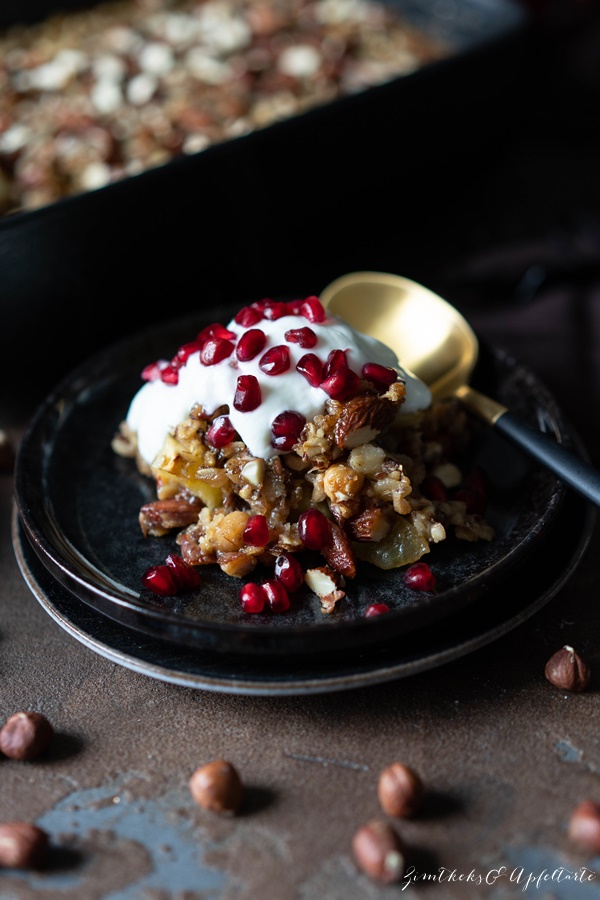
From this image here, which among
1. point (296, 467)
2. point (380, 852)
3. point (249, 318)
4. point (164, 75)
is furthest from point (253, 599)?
point (164, 75)

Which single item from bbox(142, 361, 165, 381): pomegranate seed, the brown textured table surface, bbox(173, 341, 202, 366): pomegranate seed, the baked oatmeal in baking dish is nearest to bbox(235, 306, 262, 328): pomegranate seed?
the baked oatmeal in baking dish

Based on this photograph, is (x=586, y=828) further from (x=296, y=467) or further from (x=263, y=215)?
(x=263, y=215)

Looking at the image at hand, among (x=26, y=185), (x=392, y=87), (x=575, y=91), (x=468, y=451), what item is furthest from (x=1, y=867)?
(x=575, y=91)

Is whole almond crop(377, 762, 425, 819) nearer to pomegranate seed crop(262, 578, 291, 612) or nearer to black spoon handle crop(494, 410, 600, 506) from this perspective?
pomegranate seed crop(262, 578, 291, 612)

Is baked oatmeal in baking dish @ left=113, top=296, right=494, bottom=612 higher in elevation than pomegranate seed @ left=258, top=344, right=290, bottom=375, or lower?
lower

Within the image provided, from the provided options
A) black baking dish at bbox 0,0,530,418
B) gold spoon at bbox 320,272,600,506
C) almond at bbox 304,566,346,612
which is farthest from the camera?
black baking dish at bbox 0,0,530,418

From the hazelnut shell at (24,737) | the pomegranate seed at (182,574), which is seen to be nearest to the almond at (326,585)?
the pomegranate seed at (182,574)

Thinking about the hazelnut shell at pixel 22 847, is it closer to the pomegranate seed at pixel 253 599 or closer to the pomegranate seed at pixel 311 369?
the pomegranate seed at pixel 253 599

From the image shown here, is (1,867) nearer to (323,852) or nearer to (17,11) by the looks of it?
(323,852)
